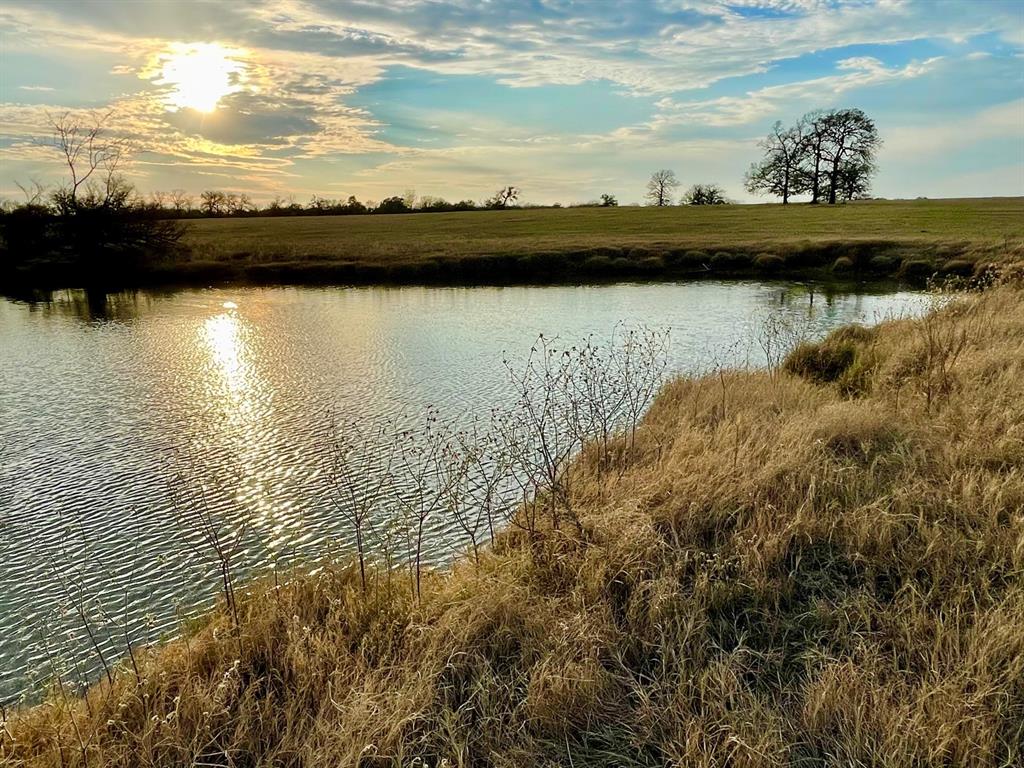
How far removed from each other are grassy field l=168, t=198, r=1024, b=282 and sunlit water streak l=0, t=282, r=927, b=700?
6165mm

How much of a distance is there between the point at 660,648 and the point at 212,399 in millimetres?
8820

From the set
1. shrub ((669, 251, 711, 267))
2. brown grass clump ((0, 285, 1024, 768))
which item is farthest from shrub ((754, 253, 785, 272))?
brown grass clump ((0, 285, 1024, 768))

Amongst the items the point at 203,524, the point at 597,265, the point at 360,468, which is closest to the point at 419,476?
the point at 360,468

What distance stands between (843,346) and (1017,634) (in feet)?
26.5

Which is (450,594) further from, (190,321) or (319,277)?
(319,277)

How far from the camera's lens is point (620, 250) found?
31.0 m

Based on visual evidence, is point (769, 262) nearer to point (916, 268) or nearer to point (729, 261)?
point (729, 261)

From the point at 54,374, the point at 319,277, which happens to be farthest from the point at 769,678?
the point at 319,277

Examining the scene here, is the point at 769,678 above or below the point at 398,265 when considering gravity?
below

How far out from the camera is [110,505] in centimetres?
656

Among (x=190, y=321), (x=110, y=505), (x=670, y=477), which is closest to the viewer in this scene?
(x=670, y=477)

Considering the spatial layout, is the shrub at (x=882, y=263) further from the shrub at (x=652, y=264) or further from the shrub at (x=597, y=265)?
the shrub at (x=597, y=265)

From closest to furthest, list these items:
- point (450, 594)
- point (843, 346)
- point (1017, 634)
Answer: point (1017, 634), point (450, 594), point (843, 346)

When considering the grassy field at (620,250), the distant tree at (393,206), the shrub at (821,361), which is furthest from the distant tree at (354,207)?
the shrub at (821,361)
